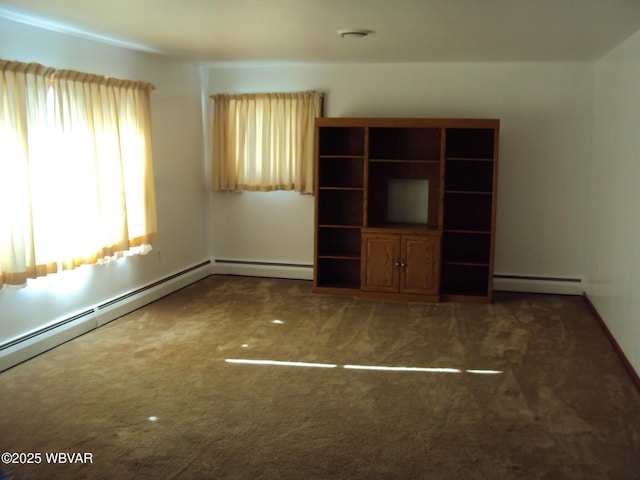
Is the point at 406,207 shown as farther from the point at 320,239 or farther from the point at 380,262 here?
the point at 320,239

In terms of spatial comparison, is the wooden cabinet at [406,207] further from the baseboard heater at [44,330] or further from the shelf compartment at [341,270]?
the baseboard heater at [44,330]

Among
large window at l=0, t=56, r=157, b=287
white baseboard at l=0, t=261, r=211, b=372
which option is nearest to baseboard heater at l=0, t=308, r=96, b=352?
white baseboard at l=0, t=261, r=211, b=372

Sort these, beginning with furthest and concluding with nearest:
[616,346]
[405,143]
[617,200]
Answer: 1. [405,143]
2. [617,200]
3. [616,346]

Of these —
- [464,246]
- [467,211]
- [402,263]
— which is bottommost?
[402,263]

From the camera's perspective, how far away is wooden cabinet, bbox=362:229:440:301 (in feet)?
19.7

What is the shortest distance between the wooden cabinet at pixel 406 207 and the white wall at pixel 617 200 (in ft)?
3.18

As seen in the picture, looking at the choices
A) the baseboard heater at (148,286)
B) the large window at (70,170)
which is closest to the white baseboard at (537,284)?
the baseboard heater at (148,286)

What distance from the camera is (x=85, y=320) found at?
494 centimetres

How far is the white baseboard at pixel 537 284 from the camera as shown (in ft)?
21.0

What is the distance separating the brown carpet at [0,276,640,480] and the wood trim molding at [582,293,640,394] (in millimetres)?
70

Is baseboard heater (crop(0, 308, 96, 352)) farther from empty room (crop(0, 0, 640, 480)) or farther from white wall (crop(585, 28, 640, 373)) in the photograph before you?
white wall (crop(585, 28, 640, 373))

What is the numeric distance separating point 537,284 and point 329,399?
3.61 metres

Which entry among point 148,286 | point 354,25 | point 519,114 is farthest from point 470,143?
point 148,286

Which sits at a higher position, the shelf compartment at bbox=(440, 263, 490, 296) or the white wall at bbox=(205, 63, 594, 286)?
the white wall at bbox=(205, 63, 594, 286)
